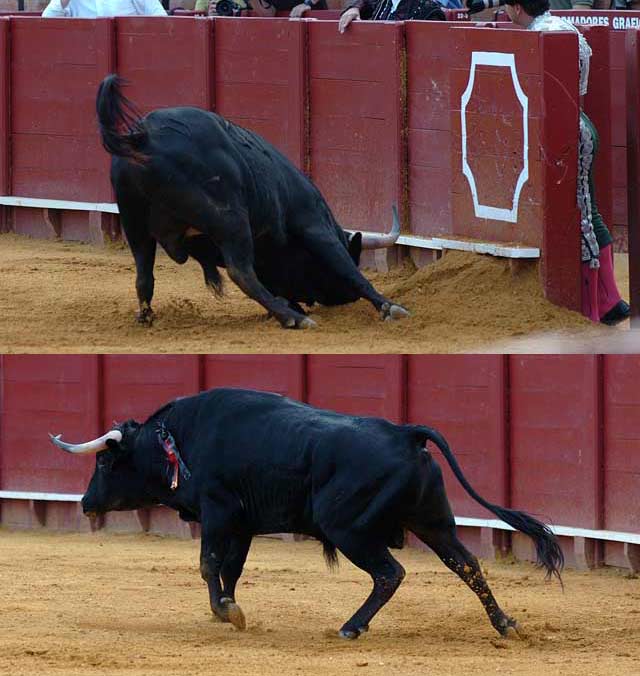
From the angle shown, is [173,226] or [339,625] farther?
[173,226]

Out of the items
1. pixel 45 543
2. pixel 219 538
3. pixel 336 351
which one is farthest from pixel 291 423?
pixel 45 543

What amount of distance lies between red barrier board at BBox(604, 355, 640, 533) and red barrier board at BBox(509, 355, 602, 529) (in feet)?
0.18

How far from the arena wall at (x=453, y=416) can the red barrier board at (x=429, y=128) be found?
1.08 metres

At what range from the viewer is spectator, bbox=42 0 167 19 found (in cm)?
1180

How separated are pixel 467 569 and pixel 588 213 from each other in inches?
106

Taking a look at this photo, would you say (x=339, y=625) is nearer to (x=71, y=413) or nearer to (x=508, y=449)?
(x=508, y=449)

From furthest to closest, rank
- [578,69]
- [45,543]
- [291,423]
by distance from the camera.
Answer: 1. [45,543]
2. [578,69]
3. [291,423]

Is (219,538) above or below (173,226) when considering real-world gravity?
below

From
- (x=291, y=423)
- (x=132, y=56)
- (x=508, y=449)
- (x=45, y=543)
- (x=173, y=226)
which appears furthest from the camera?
(x=132, y=56)

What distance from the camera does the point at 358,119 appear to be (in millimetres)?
10398

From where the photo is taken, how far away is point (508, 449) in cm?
885

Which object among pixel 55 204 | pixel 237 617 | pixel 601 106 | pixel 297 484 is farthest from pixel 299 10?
pixel 237 617

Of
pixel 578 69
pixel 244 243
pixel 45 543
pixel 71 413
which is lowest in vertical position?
pixel 45 543

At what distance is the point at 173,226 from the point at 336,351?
0.96 metres
